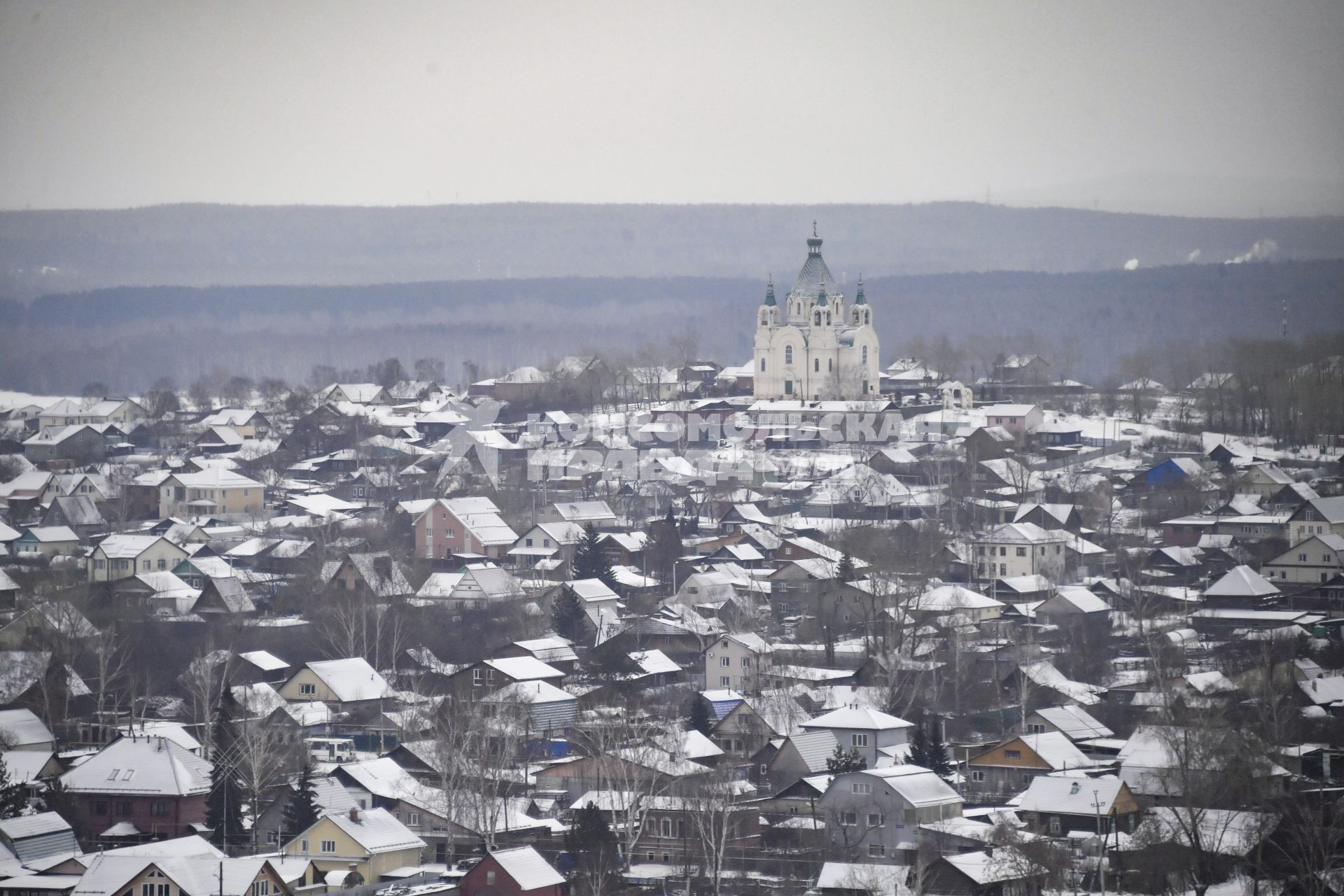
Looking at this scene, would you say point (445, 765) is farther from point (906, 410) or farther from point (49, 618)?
point (906, 410)

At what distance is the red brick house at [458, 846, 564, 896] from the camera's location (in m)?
Result: 21.2

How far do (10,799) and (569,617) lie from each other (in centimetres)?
1138

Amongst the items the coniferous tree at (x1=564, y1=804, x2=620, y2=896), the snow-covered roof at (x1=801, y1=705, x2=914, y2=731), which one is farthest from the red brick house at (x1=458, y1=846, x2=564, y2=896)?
the snow-covered roof at (x1=801, y1=705, x2=914, y2=731)

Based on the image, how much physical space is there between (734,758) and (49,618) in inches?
483

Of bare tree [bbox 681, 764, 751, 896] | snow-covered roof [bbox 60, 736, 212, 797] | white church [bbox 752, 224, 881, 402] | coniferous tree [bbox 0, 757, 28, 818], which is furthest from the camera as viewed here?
white church [bbox 752, 224, 881, 402]

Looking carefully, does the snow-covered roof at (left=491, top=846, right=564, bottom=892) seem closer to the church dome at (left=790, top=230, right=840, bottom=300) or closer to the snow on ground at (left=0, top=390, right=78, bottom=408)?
the church dome at (left=790, top=230, right=840, bottom=300)

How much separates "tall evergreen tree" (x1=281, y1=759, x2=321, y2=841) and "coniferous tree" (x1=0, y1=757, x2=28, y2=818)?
285 centimetres

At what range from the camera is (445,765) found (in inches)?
979

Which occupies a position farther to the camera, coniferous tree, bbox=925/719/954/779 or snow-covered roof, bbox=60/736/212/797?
coniferous tree, bbox=925/719/954/779

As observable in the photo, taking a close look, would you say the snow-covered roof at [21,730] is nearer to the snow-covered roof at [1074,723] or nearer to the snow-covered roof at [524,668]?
the snow-covered roof at [524,668]

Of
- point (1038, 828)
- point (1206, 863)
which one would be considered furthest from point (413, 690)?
point (1206, 863)

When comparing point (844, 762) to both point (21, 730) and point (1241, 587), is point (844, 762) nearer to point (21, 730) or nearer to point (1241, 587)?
point (21, 730)

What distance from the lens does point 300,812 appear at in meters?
23.1

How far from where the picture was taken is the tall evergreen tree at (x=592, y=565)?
37.6m
